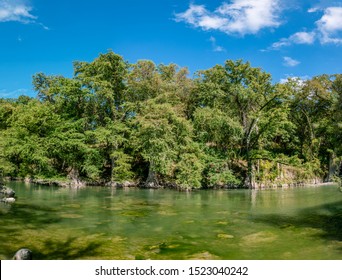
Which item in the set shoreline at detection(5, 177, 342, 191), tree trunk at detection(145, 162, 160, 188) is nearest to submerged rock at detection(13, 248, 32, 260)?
shoreline at detection(5, 177, 342, 191)

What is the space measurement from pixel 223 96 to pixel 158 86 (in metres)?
9.39

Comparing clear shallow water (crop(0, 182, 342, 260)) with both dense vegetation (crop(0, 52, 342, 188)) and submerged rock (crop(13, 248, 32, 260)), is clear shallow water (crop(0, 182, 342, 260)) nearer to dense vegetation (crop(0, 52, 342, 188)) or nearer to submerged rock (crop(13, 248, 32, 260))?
submerged rock (crop(13, 248, 32, 260))

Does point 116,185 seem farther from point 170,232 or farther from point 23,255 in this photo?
point 23,255

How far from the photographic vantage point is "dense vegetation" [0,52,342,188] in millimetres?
41219

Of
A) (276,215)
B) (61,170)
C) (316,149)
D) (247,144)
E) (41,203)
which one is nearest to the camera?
(276,215)

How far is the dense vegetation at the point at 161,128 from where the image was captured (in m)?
41.2

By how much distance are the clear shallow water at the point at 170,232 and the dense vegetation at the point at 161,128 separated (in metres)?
18.5

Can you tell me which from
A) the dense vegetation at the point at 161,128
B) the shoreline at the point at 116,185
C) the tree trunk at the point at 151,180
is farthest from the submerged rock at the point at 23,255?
the tree trunk at the point at 151,180

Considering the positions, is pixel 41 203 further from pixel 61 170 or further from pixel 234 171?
pixel 234 171

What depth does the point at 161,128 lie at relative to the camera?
1551 inches

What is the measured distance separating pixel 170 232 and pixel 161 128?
82.1 ft

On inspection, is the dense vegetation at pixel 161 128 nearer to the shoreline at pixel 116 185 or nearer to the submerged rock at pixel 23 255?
the shoreline at pixel 116 185

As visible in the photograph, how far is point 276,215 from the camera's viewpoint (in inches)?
789

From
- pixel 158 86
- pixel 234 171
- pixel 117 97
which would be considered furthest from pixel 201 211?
pixel 117 97
